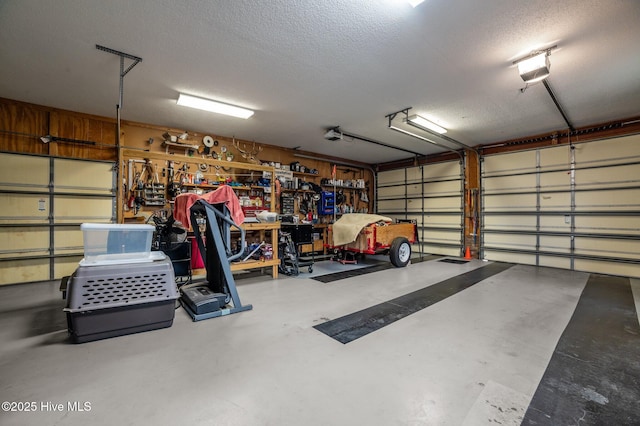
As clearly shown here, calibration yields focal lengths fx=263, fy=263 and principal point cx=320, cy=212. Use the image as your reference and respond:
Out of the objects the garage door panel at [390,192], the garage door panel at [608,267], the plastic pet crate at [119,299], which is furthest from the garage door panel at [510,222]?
the plastic pet crate at [119,299]

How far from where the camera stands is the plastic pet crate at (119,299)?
2479 millimetres

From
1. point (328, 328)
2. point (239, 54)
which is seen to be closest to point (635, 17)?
point (239, 54)

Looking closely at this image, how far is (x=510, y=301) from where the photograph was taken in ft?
12.7

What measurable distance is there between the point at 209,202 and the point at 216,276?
1.04 metres

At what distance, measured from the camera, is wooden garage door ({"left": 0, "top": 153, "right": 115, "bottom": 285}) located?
477cm

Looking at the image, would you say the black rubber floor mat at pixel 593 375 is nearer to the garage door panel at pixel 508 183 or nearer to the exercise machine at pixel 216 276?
the exercise machine at pixel 216 276

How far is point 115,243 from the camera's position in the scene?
2871 millimetres

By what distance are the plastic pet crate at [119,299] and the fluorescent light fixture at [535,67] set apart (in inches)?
199

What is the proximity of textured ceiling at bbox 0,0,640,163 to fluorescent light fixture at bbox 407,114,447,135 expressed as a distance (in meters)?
0.28

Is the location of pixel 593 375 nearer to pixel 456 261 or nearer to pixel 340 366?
pixel 340 366

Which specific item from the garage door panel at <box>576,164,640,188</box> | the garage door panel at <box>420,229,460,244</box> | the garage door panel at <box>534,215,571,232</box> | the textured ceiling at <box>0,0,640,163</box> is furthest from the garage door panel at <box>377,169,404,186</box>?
the garage door panel at <box>576,164,640,188</box>

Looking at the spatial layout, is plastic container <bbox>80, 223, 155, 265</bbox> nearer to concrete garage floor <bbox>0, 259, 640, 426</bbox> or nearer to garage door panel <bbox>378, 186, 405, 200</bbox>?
concrete garage floor <bbox>0, 259, 640, 426</bbox>

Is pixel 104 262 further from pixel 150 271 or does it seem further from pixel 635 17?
pixel 635 17

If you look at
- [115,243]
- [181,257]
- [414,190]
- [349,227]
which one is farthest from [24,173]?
[414,190]
